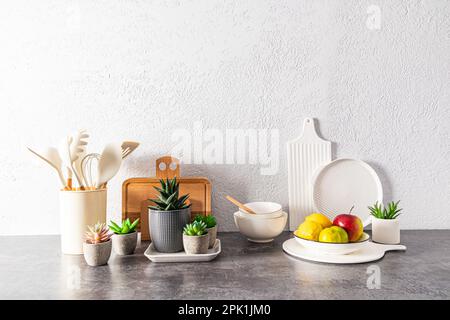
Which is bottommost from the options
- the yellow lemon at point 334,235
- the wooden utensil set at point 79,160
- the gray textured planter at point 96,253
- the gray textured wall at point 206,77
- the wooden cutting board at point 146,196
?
the gray textured planter at point 96,253

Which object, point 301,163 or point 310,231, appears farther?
point 301,163

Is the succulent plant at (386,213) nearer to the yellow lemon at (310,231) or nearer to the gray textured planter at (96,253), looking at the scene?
the yellow lemon at (310,231)

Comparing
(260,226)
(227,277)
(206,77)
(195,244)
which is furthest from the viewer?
(206,77)

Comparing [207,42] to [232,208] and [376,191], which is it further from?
[376,191]

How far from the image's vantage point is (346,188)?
136cm

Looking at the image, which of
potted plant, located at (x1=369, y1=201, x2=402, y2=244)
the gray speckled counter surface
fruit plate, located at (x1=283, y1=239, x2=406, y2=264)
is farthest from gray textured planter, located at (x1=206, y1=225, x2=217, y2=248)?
potted plant, located at (x1=369, y1=201, x2=402, y2=244)

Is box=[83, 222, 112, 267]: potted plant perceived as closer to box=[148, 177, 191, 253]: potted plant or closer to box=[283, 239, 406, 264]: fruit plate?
box=[148, 177, 191, 253]: potted plant

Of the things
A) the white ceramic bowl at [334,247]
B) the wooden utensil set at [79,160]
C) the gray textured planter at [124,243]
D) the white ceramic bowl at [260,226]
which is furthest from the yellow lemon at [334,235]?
the wooden utensil set at [79,160]

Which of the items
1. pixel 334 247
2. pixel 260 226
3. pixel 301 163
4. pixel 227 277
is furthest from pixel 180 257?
pixel 301 163

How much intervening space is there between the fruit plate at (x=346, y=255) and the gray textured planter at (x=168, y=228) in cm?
31

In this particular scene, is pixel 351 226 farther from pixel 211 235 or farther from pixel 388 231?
pixel 211 235

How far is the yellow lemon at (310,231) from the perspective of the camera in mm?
1074

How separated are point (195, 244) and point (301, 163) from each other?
51 centimetres

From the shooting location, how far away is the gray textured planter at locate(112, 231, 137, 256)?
1.09 metres
